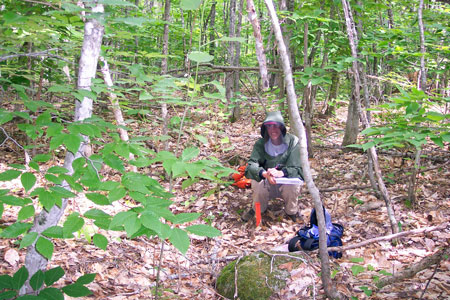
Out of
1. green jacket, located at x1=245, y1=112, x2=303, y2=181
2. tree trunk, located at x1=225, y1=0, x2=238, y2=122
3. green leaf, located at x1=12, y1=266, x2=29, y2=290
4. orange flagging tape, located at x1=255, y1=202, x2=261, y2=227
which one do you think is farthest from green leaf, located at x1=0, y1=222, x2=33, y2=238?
tree trunk, located at x1=225, y1=0, x2=238, y2=122

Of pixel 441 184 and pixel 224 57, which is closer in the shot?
pixel 441 184

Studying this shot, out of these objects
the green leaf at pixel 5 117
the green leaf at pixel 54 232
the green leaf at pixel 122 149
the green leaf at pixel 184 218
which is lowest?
the green leaf at pixel 54 232

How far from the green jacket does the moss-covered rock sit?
57.5 inches

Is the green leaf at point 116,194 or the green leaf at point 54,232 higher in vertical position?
the green leaf at point 116,194

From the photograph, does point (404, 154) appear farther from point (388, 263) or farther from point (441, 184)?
point (388, 263)

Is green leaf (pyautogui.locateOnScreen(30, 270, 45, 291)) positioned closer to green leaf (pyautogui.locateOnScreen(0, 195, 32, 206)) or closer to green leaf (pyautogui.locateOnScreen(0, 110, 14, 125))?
green leaf (pyautogui.locateOnScreen(0, 195, 32, 206))

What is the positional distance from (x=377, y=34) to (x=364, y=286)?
344 cm

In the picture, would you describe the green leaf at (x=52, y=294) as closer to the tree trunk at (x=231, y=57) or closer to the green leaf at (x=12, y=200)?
the green leaf at (x=12, y=200)

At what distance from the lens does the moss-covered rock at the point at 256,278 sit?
295 cm

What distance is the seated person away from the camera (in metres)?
4.52

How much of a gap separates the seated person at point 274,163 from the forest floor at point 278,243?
30 cm

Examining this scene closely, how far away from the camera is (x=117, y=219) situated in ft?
4.87

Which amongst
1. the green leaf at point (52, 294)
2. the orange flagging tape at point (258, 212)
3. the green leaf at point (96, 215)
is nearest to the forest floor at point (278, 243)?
the orange flagging tape at point (258, 212)

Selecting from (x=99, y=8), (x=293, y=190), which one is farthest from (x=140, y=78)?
(x=293, y=190)
